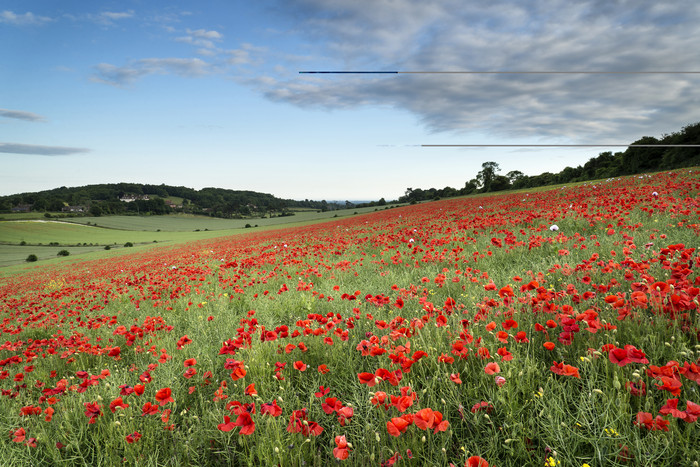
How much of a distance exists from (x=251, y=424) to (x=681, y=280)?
3328 mm

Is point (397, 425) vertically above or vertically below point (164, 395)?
above

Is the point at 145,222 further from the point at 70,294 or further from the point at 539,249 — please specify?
the point at 539,249

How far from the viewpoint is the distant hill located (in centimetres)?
10169

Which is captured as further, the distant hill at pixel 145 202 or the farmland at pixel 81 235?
the distant hill at pixel 145 202

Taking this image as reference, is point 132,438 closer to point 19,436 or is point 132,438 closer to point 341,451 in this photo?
point 19,436

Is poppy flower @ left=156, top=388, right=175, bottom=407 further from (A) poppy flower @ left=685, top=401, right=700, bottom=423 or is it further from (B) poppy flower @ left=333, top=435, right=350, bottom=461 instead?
(A) poppy flower @ left=685, top=401, right=700, bottom=423

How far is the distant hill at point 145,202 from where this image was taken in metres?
102

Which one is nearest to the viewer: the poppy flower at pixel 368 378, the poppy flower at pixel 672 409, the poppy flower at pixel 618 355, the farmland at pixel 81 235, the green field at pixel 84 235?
the poppy flower at pixel 672 409

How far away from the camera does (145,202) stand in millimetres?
114812

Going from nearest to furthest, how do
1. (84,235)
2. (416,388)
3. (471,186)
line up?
(416,388) < (84,235) < (471,186)

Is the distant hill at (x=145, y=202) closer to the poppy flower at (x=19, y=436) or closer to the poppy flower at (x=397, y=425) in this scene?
the poppy flower at (x=19, y=436)

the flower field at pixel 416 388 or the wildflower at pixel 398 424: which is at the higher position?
the wildflower at pixel 398 424

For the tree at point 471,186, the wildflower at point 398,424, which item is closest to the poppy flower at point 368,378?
the wildflower at point 398,424

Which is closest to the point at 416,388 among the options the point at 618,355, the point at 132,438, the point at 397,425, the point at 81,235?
the point at 397,425
